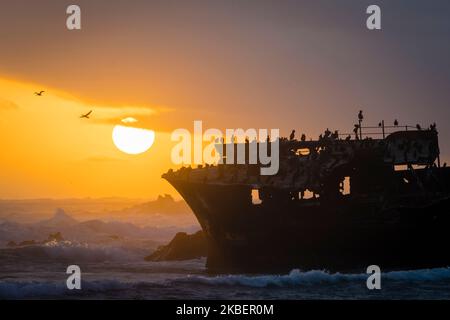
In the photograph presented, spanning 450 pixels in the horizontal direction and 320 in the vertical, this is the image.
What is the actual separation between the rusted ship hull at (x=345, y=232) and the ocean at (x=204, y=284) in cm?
89

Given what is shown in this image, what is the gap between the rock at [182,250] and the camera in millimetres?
43769

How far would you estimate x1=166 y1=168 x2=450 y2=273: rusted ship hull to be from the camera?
105 ft

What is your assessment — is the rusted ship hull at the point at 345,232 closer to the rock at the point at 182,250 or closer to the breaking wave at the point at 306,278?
the breaking wave at the point at 306,278

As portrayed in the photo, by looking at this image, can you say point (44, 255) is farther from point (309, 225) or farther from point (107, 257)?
point (309, 225)

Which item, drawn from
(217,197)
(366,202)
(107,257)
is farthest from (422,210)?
(107,257)

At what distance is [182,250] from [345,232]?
49.7 ft

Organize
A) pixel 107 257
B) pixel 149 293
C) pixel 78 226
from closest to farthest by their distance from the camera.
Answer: pixel 149 293 → pixel 107 257 → pixel 78 226

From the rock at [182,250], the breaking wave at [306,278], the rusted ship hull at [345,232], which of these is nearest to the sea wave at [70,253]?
the rock at [182,250]

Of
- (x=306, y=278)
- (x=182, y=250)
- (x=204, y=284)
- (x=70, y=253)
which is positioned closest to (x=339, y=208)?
(x=306, y=278)

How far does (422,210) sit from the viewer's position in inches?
1256

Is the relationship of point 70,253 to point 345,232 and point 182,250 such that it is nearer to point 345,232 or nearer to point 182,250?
point 182,250

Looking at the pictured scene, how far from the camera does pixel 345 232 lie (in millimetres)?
32125
